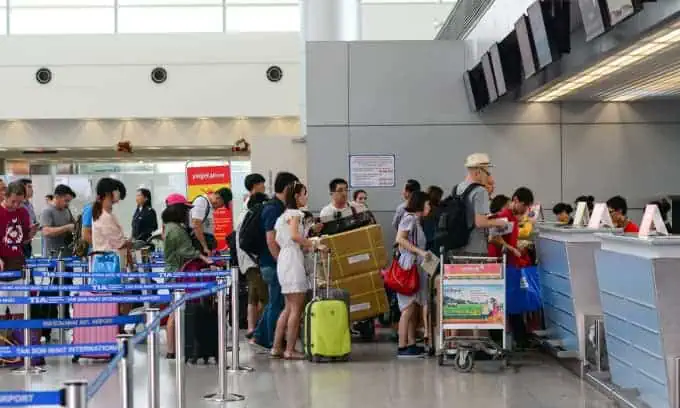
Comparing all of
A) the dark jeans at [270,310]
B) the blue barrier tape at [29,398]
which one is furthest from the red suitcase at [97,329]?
the blue barrier tape at [29,398]

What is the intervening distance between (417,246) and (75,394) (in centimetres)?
683

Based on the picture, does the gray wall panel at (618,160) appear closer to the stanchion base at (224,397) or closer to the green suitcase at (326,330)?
the green suitcase at (326,330)

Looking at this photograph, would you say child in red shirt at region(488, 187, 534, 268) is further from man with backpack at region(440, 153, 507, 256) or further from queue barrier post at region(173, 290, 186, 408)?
queue barrier post at region(173, 290, 186, 408)

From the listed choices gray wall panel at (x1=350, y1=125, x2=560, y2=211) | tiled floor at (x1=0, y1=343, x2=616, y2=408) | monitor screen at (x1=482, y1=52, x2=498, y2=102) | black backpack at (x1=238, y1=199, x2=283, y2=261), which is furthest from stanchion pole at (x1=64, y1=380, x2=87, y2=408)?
gray wall panel at (x1=350, y1=125, x2=560, y2=211)

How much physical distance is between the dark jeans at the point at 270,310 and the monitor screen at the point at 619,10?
4.32 meters

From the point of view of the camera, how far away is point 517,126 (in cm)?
1284

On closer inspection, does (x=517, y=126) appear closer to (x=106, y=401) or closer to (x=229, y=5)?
(x=106, y=401)

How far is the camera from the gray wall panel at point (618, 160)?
1280 centimetres

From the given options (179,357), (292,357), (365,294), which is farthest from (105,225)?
(179,357)

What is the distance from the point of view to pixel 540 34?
8664 millimetres

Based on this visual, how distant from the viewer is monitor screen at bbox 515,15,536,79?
920 cm

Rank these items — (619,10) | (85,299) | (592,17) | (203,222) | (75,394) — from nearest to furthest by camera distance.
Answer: (75,394)
(619,10)
(85,299)
(592,17)
(203,222)

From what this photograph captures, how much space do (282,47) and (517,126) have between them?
9858 mm

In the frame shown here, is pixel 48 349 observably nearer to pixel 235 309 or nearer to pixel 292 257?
pixel 235 309
